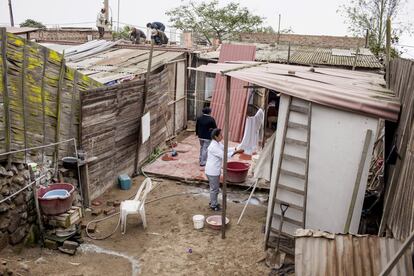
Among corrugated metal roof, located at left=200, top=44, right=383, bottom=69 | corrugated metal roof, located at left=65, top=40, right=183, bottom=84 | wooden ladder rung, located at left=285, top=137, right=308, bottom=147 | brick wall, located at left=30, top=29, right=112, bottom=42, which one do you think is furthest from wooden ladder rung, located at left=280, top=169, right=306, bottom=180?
brick wall, located at left=30, top=29, right=112, bottom=42

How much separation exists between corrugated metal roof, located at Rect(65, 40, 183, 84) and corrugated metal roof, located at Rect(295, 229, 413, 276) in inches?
272

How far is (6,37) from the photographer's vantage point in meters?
5.98

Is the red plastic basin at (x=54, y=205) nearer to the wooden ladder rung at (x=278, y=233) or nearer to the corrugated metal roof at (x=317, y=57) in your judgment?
the wooden ladder rung at (x=278, y=233)

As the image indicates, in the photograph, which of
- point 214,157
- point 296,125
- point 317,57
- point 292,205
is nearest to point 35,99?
point 214,157

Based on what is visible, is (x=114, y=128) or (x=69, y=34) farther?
(x=69, y=34)

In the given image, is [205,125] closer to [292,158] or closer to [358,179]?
[292,158]

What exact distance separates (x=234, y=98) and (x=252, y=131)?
3489mm

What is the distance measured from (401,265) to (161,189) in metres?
6.61

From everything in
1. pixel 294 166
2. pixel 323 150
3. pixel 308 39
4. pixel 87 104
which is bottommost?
pixel 294 166

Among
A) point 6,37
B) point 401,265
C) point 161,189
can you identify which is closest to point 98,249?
point 161,189

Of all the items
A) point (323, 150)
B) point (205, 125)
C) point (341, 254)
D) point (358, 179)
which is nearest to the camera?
point (341, 254)

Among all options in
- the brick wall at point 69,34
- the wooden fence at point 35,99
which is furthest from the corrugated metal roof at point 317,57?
the brick wall at point 69,34

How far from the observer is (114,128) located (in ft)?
29.2

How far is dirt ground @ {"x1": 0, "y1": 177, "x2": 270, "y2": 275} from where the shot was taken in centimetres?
600
